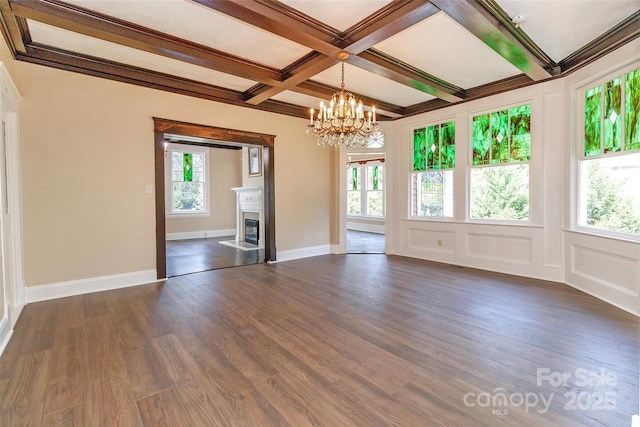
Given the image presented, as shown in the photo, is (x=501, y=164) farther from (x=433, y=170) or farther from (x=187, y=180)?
(x=187, y=180)

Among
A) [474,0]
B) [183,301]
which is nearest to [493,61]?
[474,0]

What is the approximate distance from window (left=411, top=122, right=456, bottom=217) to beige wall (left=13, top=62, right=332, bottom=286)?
380cm

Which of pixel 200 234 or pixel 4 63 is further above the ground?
pixel 4 63

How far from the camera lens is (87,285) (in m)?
3.92

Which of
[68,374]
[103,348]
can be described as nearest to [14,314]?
[103,348]

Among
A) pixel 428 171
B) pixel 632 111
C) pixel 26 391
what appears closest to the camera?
pixel 26 391

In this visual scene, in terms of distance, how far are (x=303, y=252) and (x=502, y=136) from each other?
3.99 metres

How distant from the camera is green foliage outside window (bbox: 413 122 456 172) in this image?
5551 millimetres

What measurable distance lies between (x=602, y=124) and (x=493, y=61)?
146cm

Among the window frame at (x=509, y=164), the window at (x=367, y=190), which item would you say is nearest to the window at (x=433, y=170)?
the window frame at (x=509, y=164)

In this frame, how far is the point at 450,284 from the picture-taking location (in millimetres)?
4195

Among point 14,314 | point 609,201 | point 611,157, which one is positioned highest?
point 611,157

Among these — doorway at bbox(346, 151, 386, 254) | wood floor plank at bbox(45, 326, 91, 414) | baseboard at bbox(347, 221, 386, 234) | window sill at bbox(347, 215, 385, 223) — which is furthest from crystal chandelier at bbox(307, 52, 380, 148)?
window sill at bbox(347, 215, 385, 223)

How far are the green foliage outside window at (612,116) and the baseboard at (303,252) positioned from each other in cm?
441
